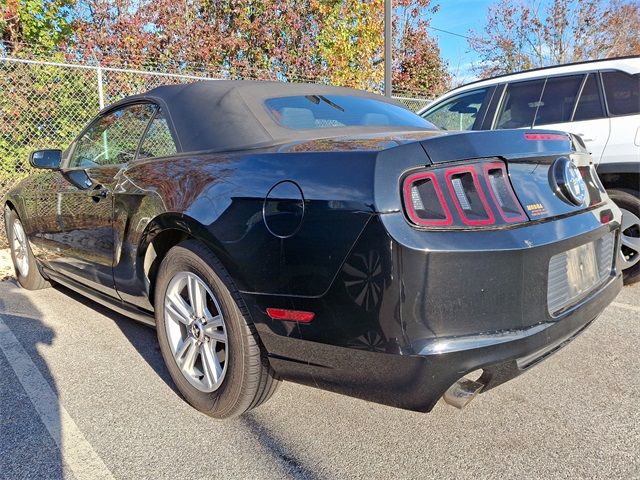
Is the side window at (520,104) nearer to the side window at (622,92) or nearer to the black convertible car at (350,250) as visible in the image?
the side window at (622,92)

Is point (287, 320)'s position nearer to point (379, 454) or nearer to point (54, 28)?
point (379, 454)

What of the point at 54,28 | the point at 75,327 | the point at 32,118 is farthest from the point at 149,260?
the point at 54,28

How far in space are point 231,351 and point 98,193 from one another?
5.07 feet

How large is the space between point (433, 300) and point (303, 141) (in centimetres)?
98

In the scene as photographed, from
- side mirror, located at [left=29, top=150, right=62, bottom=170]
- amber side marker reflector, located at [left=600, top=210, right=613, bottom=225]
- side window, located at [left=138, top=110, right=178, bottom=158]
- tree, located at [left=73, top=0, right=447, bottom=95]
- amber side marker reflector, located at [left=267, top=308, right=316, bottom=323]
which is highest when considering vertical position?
tree, located at [left=73, top=0, right=447, bottom=95]

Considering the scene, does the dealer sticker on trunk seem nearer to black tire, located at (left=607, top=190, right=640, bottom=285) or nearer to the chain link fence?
black tire, located at (left=607, top=190, right=640, bottom=285)

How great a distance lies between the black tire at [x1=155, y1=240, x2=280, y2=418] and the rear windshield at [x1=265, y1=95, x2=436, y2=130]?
855 millimetres

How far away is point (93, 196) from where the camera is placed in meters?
3.16

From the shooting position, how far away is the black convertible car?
172 cm

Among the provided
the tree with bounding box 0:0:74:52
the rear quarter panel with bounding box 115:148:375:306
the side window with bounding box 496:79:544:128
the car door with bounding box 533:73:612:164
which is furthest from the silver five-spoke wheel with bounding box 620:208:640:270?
the tree with bounding box 0:0:74:52

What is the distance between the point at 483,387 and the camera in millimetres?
1851

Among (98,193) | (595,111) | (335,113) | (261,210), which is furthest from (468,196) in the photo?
(595,111)

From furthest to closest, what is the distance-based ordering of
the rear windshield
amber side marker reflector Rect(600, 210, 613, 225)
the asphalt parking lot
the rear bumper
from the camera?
the rear windshield → amber side marker reflector Rect(600, 210, 613, 225) → the asphalt parking lot → the rear bumper

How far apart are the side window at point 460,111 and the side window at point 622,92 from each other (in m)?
1.10
